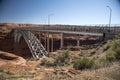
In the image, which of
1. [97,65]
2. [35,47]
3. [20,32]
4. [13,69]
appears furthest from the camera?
[20,32]

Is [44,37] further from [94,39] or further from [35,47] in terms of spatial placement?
[35,47]

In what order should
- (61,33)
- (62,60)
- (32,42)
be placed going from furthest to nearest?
(32,42)
(61,33)
(62,60)

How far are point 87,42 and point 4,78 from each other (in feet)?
198

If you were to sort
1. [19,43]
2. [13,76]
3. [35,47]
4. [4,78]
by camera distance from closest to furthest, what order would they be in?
[4,78]
[13,76]
[35,47]
[19,43]

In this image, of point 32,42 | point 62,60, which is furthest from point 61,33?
point 62,60

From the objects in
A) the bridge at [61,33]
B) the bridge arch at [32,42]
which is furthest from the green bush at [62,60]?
the bridge arch at [32,42]

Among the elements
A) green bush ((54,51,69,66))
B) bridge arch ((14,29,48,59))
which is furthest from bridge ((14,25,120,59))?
green bush ((54,51,69,66))

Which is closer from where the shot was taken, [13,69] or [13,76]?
[13,76]

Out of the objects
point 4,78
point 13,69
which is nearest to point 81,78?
point 4,78

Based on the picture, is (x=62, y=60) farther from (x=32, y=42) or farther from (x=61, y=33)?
(x=32, y=42)

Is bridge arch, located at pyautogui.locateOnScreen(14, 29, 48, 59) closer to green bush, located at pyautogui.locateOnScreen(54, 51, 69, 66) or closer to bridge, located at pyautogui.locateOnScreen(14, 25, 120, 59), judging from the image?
bridge, located at pyautogui.locateOnScreen(14, 25, 120, 59)

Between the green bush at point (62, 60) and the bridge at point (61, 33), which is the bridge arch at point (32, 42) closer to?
the bridge at point (61, 33)

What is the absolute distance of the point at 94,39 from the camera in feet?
237

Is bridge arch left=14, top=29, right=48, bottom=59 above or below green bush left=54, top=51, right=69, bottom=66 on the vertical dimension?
below
